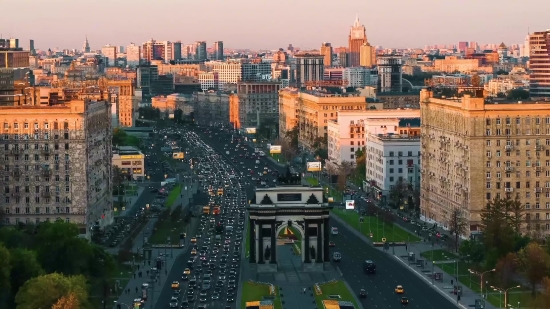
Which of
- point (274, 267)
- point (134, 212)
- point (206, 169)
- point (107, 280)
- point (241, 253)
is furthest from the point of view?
point (206, 169)

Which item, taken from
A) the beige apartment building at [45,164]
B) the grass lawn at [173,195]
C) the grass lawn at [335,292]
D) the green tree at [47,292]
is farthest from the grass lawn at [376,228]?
the green tree at [47,292]

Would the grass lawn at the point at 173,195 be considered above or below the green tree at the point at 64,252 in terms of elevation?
below

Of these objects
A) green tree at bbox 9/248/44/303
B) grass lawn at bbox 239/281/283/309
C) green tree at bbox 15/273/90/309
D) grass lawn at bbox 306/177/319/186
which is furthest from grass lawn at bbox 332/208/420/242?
green tree at bbox 15/273/90/309

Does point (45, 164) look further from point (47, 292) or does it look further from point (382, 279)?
point (47, 292)

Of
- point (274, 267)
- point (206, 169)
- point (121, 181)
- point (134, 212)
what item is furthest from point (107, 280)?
point (206, 169)

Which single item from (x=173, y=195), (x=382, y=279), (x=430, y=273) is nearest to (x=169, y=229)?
→ (x=173, y=195)

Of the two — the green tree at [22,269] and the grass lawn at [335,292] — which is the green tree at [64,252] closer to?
the green tree at [22,269]

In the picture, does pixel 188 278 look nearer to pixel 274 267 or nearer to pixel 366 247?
pixel 274 267
